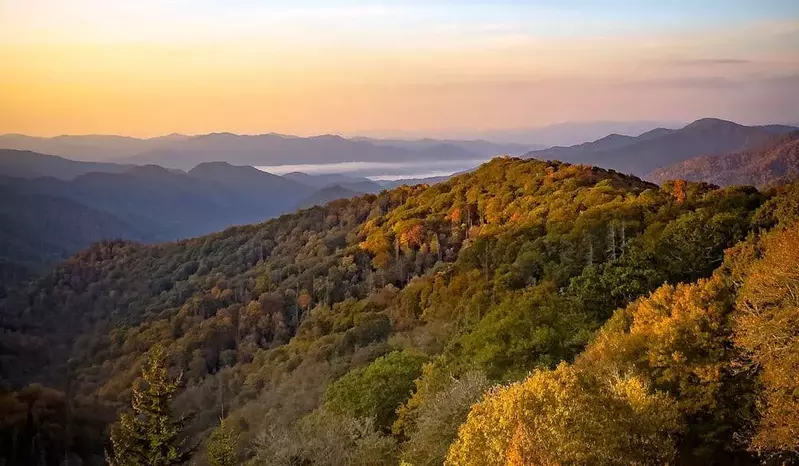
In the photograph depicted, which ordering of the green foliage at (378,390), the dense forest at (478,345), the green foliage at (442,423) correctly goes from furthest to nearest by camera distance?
the green foliage at (378,390) < the green foliage at (442,423) < the dense forest at (478,345)

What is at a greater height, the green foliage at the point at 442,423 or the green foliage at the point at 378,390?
the green foliage at the point at 442,423

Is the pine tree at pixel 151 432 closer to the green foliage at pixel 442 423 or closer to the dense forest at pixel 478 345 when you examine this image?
the dense forest at pixel 478 345

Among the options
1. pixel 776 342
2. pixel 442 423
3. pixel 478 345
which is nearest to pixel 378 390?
pixel 478 345

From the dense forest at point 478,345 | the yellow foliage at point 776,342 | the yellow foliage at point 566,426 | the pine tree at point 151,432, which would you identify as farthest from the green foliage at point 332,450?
the yellow foliage at point 776,342

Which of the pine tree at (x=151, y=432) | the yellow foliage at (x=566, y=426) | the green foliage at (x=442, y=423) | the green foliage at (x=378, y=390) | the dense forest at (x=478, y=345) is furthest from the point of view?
the green foliage at (x=378, y=390)

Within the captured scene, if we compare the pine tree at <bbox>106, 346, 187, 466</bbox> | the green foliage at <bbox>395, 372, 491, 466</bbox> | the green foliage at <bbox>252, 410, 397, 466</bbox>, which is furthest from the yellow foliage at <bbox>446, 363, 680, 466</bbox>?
the pine tree at <bbox>106, 346, 187, 466</bbox>

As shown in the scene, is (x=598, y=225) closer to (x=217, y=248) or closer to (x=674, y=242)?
(x=674, y=242)

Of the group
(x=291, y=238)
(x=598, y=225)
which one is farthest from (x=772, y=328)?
(x=291, y=238)
